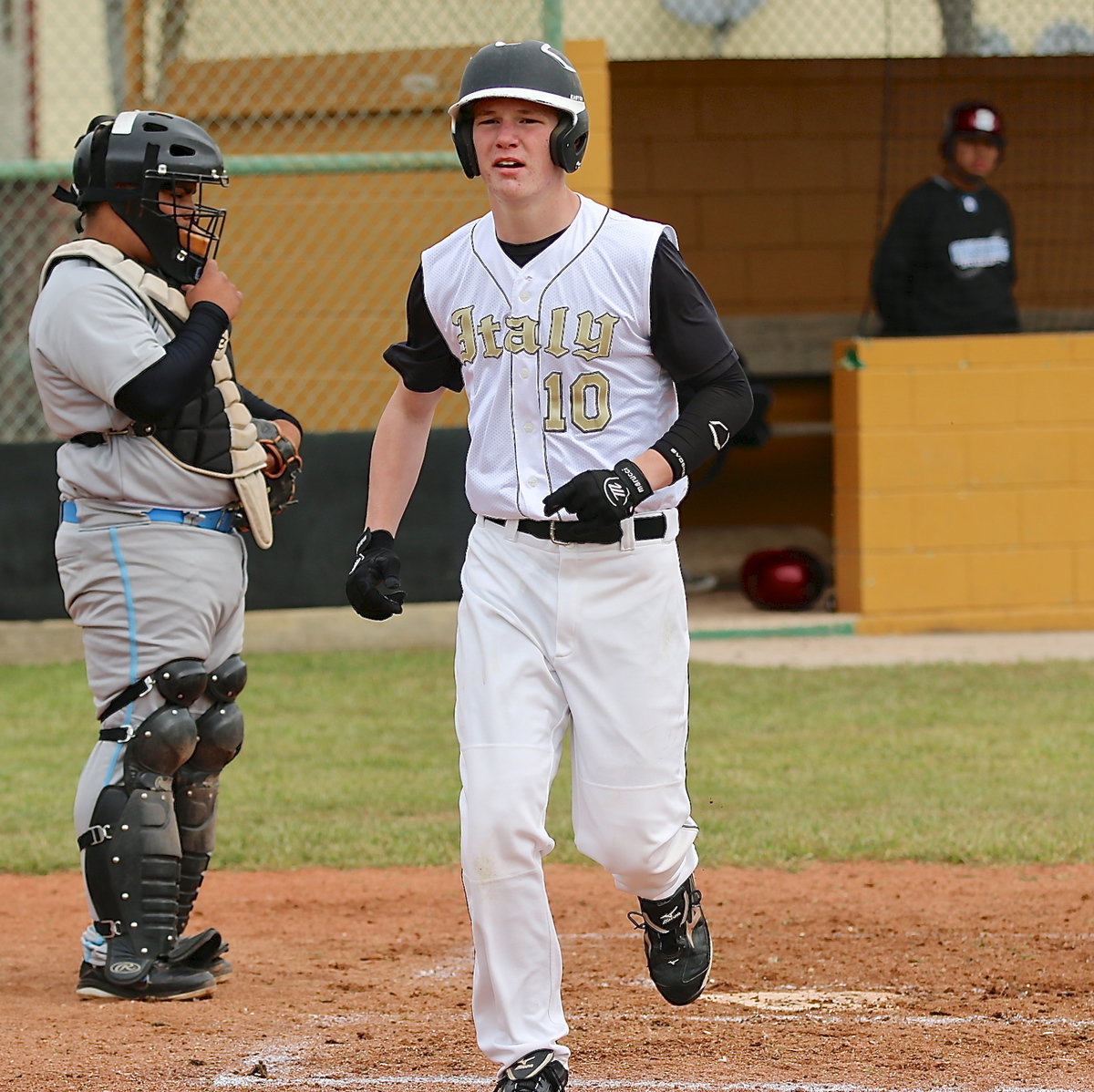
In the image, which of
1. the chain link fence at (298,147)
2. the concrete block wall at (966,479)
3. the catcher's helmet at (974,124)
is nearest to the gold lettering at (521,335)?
the chain link fence at (298,147)

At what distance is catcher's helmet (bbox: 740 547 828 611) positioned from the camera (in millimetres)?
11391

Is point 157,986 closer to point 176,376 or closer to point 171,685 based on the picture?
point 171,685

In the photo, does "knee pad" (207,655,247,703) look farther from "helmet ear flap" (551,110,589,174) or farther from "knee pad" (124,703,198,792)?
"helmet ear flap" (551,110,589,174)

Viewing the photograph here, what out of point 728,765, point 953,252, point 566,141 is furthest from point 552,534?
point 953,252

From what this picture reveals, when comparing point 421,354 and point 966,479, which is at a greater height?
point 421,354

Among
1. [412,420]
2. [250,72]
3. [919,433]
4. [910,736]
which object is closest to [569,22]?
[250,72]

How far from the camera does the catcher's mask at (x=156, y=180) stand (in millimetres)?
4762

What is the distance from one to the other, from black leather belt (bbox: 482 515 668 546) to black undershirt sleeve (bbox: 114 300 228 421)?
113cm

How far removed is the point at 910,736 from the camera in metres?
8.16

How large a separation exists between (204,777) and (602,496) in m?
1.87

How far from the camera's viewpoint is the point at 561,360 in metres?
3.81

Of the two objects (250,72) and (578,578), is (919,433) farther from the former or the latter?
(578,578)

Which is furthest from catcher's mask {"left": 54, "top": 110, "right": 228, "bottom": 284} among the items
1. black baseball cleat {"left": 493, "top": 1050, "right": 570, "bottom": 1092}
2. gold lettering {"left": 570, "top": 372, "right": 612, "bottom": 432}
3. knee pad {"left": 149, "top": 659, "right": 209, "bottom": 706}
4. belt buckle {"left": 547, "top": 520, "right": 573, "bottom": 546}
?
black baseball cleat {"left": 493, "top": 1050, "right": 570, "bottom": 1092}

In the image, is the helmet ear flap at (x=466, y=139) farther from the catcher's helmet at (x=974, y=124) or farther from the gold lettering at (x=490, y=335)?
the catcher's helmet at (x=974, y=124)
